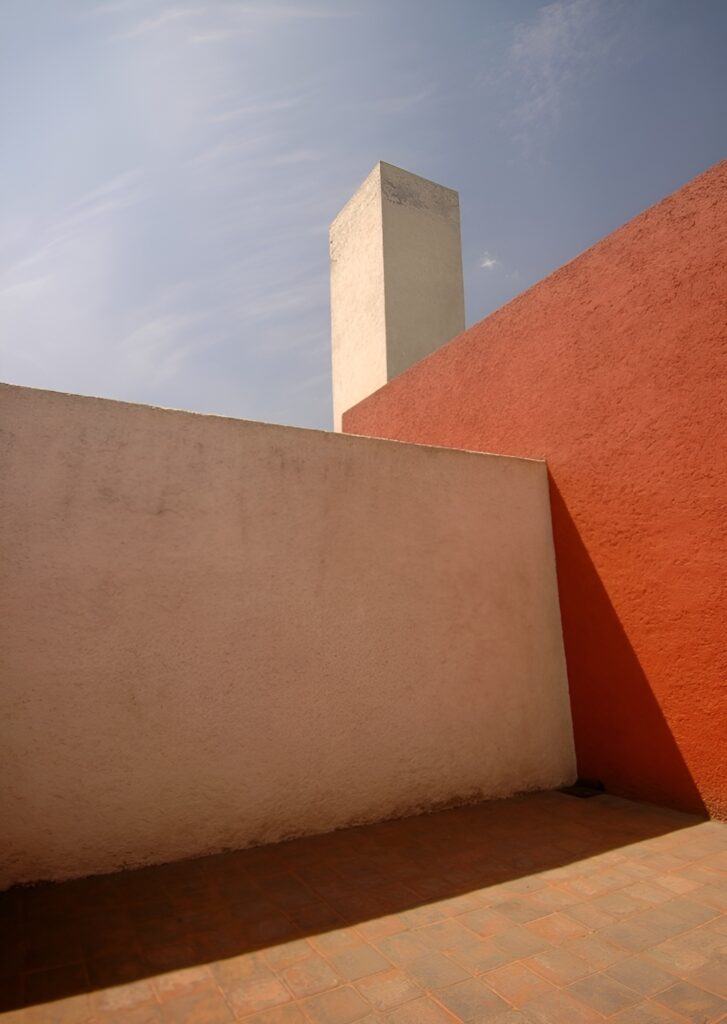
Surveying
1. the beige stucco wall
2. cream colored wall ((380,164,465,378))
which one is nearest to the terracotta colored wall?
the beige stucco wall

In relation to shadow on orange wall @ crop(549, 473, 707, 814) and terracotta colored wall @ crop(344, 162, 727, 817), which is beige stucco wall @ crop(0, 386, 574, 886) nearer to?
shadow on orange wall @ crop(549, 473, 707, 814)

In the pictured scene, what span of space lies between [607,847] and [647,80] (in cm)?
712

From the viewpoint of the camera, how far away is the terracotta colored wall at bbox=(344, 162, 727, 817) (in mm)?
3797

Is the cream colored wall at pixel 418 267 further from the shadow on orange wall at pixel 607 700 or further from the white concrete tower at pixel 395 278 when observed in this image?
the shadow on orange wall at pixel 607 700

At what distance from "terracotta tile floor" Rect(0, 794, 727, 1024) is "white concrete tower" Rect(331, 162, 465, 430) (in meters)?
7.74

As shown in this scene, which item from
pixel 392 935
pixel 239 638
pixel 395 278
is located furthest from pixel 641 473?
pixel 395 278

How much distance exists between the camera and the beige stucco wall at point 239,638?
9.79 ft

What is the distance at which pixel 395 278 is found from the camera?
9.73 m

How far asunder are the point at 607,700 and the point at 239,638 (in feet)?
10.1

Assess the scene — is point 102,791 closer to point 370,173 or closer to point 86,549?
point 86,549

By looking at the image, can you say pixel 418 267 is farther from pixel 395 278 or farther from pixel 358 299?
pixel 358 299

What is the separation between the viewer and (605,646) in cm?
448

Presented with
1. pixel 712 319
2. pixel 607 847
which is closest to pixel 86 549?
pixel 607 847

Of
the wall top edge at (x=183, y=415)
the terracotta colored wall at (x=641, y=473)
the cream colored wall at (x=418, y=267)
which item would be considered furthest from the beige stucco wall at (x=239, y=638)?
the cream colored wall at (x=418, y=267)
